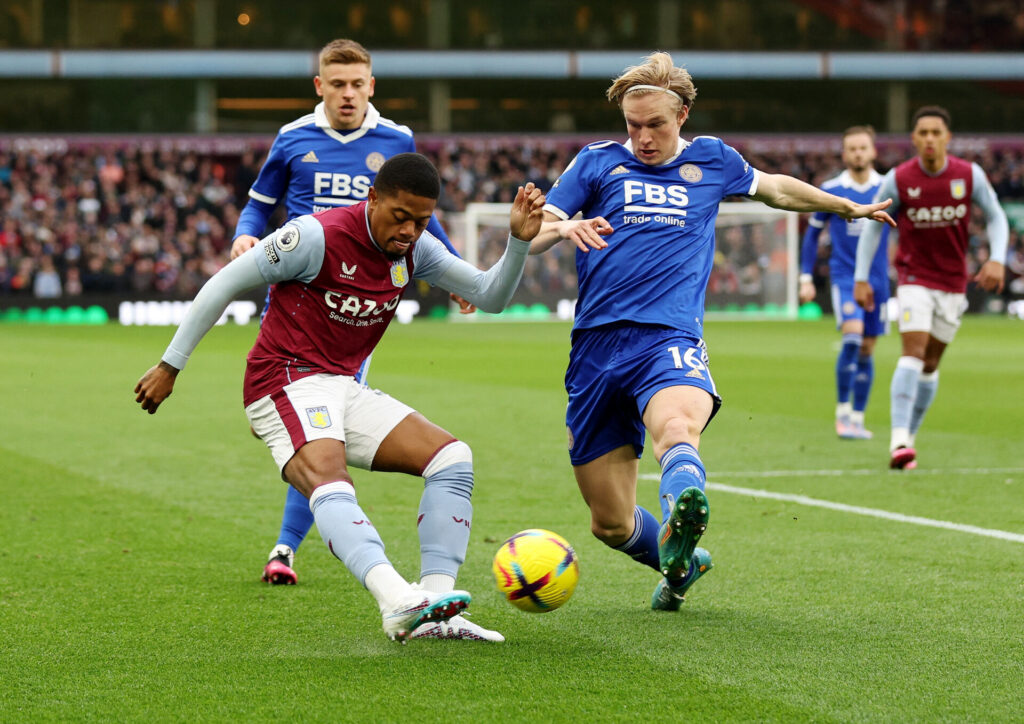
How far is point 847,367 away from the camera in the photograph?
40.0 feet

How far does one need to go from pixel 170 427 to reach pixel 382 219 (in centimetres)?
839

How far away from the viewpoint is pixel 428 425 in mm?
5281

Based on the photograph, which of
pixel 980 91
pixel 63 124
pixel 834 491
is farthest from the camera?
pixel 980 91

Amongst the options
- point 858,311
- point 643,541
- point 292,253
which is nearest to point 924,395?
point 858,311

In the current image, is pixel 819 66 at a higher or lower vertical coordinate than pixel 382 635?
higher

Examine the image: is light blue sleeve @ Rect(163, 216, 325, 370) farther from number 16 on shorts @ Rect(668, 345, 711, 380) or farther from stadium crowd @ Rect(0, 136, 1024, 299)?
stadium crowd @ Rect(0, 136, 1024, 299)

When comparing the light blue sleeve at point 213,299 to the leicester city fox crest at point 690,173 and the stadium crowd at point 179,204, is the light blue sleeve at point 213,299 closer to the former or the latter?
the leicester city fox crest at point 690,173

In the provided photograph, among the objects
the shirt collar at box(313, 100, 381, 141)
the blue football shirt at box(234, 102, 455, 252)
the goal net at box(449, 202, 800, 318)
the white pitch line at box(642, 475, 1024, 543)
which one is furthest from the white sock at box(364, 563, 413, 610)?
the goal net at box(449, 202, 800, 318)

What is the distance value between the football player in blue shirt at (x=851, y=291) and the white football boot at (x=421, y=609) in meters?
A: 7.95

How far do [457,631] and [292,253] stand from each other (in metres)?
1.46

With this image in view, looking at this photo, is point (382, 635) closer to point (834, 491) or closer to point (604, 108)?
point (834, 491)

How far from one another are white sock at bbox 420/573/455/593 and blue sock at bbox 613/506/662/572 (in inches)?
37.6

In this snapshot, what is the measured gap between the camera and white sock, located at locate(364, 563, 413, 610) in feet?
15.0

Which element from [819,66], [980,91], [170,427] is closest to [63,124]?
[819,66]
